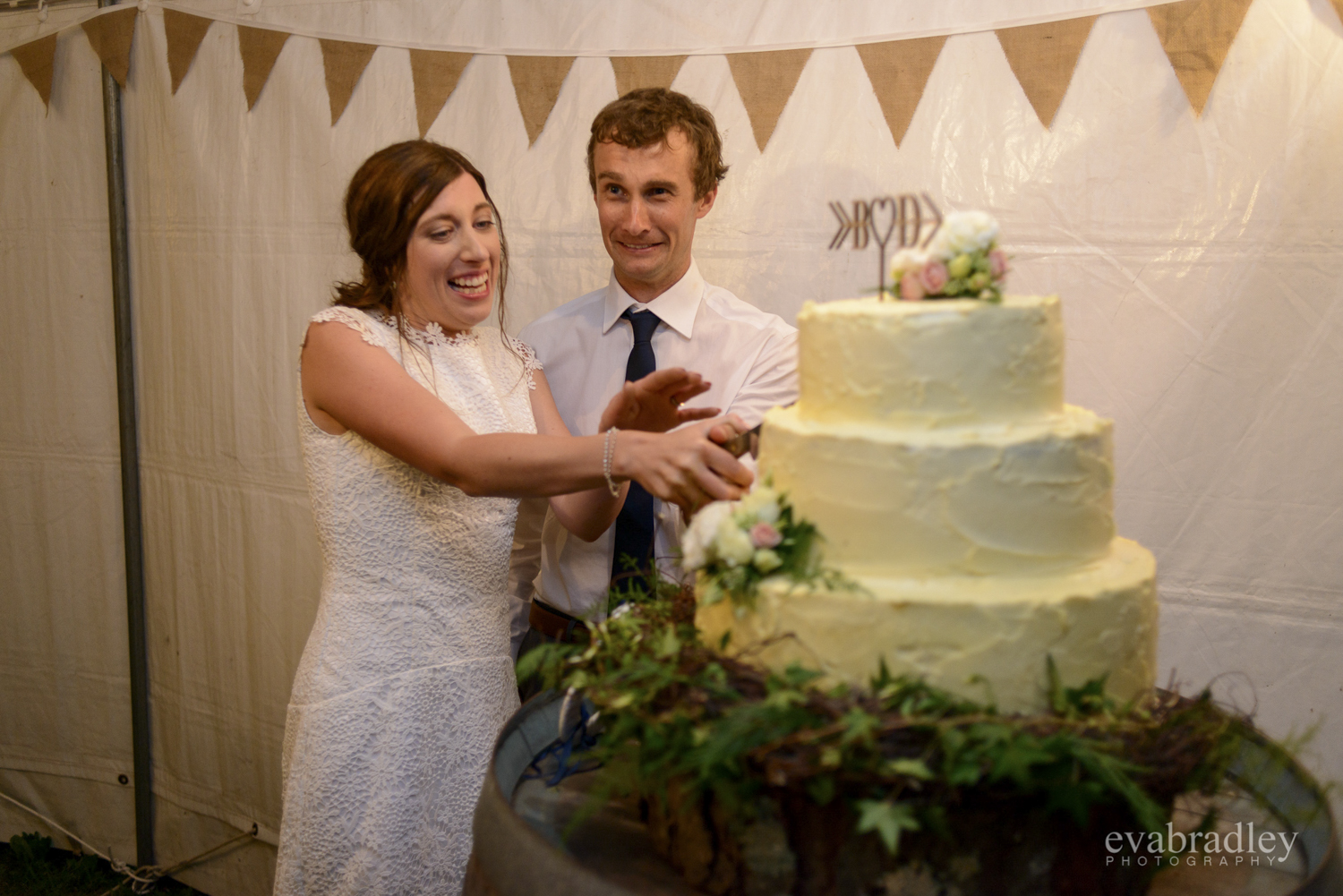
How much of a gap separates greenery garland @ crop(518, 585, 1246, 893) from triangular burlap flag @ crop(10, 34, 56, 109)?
10.7ft

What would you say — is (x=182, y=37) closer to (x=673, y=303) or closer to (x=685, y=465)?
(x=673, y=303)

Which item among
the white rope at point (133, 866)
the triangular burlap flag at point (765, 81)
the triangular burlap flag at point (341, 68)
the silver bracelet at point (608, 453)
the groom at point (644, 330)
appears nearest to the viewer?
the silver bracelet at point (608, 453)

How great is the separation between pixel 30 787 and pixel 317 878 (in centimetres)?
257

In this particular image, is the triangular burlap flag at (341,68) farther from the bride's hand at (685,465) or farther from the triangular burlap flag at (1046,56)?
the bride's hand at (685,465)

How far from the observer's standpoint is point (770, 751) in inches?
46.9

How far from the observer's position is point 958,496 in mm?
1326

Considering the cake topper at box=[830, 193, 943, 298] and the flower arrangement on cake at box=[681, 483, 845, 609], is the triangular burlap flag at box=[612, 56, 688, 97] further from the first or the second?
the flower arrangement on cake at box=[681, 483, 845, 609]

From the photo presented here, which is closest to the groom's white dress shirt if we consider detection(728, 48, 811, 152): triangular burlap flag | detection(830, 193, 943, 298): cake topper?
detection(830, 193, 943, 298): cake topper

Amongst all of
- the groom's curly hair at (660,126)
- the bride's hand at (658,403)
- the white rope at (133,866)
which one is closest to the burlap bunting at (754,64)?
the groom's curly hair at (660,126)

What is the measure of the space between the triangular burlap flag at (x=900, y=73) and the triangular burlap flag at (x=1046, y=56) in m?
0.19

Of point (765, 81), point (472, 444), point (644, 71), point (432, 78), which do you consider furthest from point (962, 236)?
point (432, 78)

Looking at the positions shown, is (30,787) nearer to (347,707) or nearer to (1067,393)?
(347,707)

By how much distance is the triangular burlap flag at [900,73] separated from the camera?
267cm

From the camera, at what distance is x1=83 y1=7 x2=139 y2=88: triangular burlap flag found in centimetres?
338
